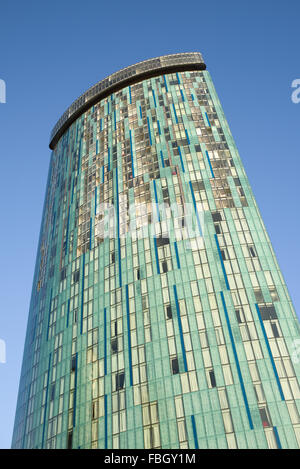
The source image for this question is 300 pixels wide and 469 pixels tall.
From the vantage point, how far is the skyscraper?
2210 inches

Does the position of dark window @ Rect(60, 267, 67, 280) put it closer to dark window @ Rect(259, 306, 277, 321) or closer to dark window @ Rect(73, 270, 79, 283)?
dark window @ Rect(73, 270, 79, 283)

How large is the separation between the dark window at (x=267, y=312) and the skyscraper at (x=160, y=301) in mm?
179

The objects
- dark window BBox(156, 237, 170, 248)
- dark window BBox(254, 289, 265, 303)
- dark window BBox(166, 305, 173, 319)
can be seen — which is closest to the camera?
dark window BBox(254, 289, 265, 303)

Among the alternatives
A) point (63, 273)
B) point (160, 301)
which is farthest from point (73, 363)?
point (63, 273)

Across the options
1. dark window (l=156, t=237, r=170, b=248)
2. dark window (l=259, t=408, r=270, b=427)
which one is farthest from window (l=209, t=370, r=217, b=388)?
dark window (l=156, t=237, r=170, b=248)

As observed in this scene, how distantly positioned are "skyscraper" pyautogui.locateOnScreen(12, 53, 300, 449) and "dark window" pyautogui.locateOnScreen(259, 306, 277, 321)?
179 mm

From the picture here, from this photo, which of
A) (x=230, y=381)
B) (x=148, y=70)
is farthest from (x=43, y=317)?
(x=148, y=70)

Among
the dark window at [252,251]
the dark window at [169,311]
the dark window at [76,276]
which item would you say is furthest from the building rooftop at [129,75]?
the dark window at [169,311]

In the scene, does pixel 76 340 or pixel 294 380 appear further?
pixel 76 340

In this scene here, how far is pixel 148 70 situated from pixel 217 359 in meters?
83.4

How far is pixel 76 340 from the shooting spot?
73375mm

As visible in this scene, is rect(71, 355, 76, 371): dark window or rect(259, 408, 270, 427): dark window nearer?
rect(259, 408, 270, 427): dark window
